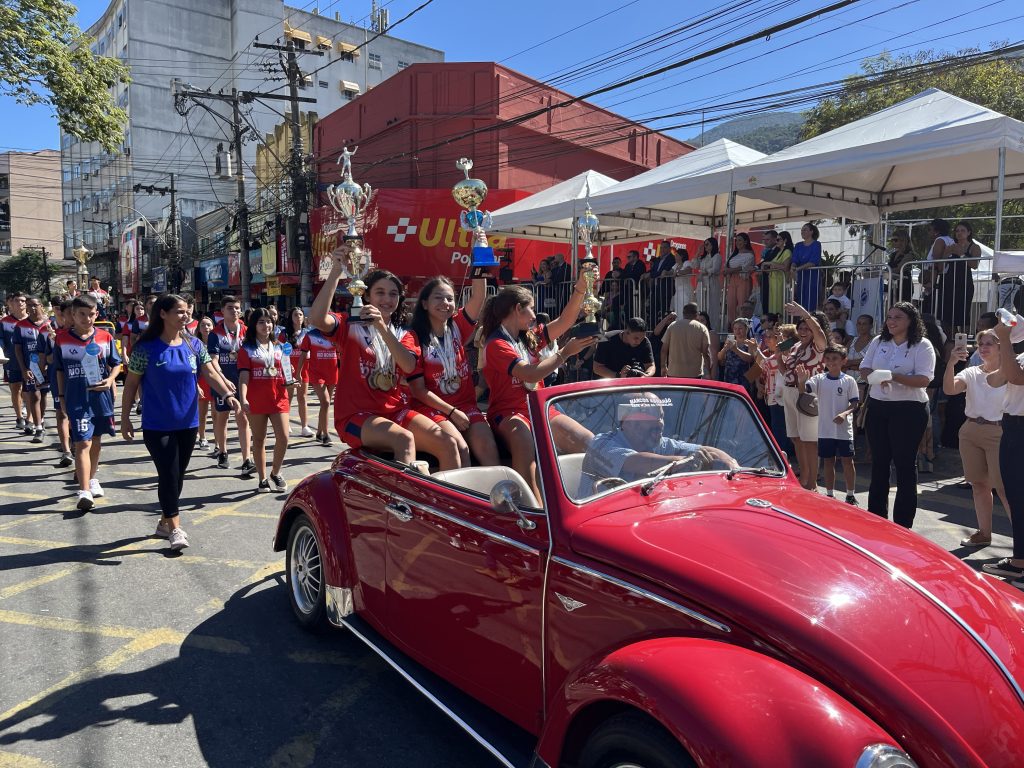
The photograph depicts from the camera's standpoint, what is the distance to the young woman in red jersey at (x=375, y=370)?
4016 millimetres

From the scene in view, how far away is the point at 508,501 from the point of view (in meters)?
2.58

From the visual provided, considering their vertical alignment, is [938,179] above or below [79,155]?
below

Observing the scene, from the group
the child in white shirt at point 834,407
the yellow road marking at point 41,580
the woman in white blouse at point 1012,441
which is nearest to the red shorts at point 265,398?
the yellow road marking at point 41,580

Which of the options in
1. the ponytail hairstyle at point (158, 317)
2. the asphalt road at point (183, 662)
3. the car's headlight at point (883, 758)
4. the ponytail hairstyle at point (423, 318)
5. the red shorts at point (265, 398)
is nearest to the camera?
the car's headlight at point (883, 758)

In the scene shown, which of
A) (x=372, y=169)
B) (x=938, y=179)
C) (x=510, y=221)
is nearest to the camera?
(x=938, y=179)

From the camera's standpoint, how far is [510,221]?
14.3 meters

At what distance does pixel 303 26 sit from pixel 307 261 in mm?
32330

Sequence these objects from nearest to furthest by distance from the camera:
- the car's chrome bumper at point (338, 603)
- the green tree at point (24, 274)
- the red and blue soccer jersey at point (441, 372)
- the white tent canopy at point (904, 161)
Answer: the car's chrome bumper at point (338, 603), the red and blue soccer jersey at point (441, 372), the white tent canopy at point (904, 161), the green tree at point (24, 274)

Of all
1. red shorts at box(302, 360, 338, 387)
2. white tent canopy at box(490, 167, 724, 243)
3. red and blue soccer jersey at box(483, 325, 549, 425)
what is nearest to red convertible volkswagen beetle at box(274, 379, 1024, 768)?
red and blue soccer jersey at box(483, 325, 549, 425)

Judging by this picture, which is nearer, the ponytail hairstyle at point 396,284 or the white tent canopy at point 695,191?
the ponytail hairstyle at point 396,284

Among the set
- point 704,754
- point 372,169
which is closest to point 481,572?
point 704,754

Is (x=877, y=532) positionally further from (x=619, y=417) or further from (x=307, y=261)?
(x=307, y=261)

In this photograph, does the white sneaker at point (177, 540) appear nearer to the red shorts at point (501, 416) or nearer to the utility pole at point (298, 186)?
the red shorts at point (501, 416)

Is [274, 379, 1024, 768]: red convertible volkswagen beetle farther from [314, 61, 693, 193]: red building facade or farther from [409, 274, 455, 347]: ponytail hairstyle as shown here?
[314, 61, 693, 193]: red building facade
